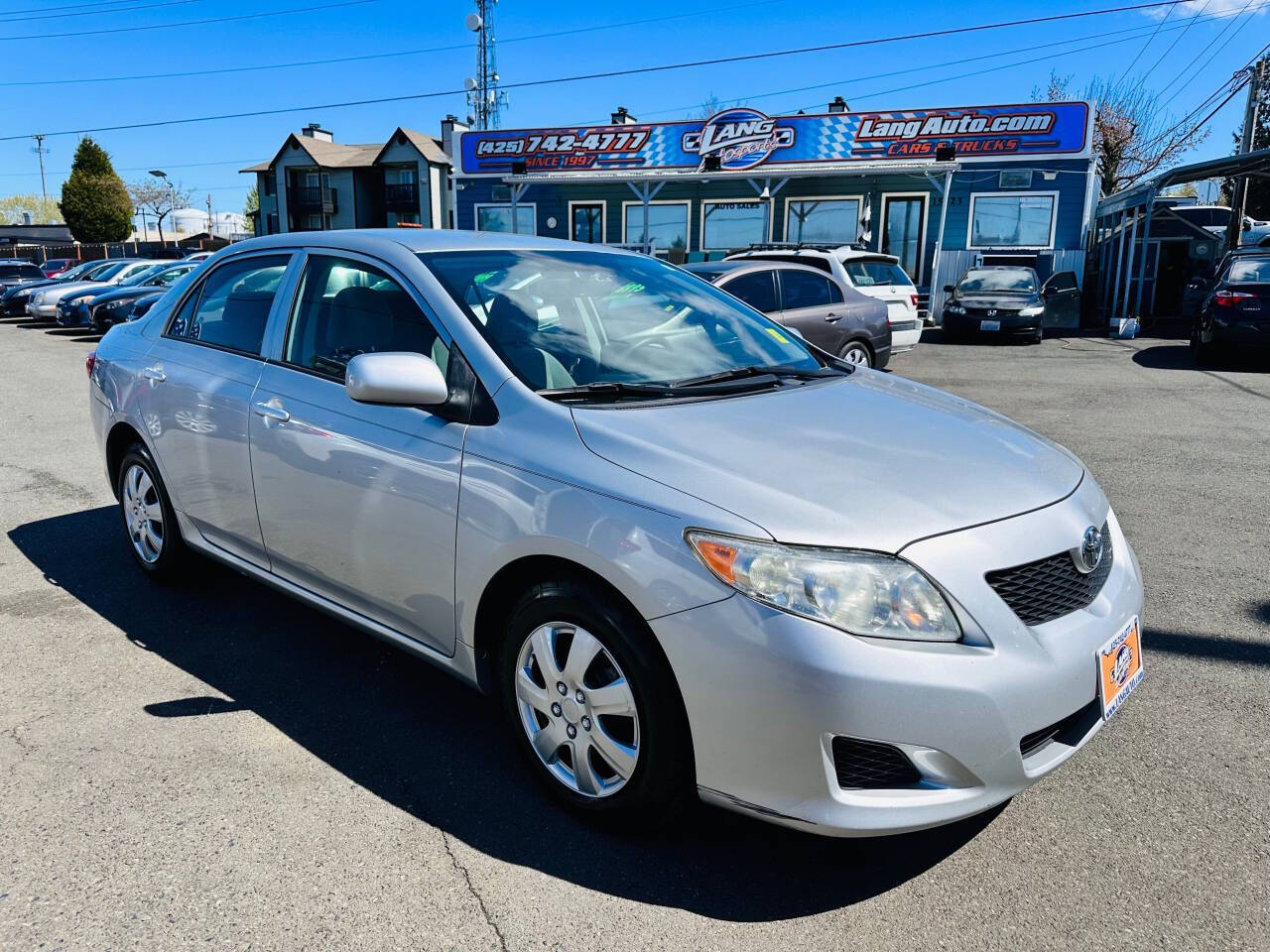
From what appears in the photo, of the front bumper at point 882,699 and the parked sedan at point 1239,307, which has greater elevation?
the parked sedan at point 1239,307

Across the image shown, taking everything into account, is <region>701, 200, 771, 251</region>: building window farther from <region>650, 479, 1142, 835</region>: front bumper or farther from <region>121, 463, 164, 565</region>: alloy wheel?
<region>650, 479, 1142, 835</region>: front bumper

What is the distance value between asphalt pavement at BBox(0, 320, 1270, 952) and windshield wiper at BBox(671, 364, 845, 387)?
1371mm

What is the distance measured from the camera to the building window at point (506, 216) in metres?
27.5

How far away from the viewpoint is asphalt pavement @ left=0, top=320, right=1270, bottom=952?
7.65ft

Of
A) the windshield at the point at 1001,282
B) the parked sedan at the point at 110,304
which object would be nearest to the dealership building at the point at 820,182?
the windshield at the point at 1001,282

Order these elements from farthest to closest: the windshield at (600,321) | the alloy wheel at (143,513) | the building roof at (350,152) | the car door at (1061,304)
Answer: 1. the building roof at (350,152)
2. the car door at (1061,304)
3. the alloy wheel at (143,513)
4. the windshield at (600,321)

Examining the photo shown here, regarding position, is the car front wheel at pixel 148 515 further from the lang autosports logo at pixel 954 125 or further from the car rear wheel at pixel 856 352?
the lang autosports logo at pixel 954 125

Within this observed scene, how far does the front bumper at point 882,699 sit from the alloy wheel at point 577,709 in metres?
0.25

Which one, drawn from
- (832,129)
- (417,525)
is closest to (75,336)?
(832,129)

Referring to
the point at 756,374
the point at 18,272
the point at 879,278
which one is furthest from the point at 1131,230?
the point at 18,272

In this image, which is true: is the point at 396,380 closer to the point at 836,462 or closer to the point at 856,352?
the point at 836,462

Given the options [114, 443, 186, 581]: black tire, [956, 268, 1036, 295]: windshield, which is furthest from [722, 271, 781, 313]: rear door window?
[956, 268, 1036, 295]: windshield

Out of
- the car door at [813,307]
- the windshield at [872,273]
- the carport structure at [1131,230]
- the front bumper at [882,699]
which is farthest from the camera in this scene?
the carport structure at [1131,230]

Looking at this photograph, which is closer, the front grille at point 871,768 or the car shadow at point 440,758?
the front grille at point 871,768
